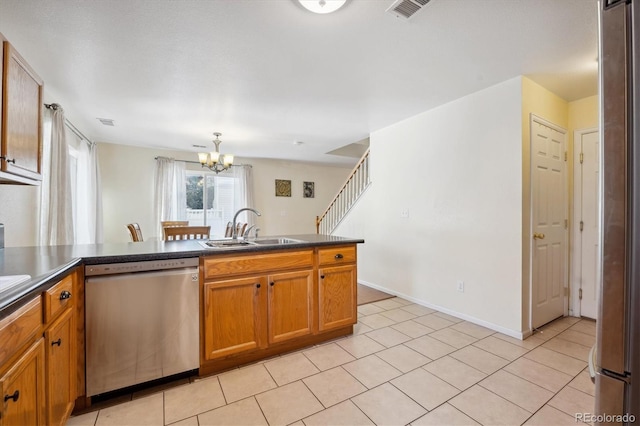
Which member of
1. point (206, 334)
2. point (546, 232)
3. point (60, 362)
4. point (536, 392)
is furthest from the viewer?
point (546, 232)

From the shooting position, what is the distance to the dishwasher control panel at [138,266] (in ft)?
5.44

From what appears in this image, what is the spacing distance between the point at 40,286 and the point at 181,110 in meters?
2.87

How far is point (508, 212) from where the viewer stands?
2.69 meters

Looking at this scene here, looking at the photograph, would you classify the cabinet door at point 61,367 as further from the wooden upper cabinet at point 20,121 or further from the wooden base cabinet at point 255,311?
the wooden upper cabinet at point 20,121

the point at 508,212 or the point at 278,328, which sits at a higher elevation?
the point at 508,212

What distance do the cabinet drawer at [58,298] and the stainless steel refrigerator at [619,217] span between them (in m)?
1.91

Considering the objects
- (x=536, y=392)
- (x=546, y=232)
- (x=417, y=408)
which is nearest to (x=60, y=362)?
(x=417, y=408)

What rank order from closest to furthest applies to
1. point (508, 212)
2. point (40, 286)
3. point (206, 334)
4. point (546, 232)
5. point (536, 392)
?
point (40, 286) < point (536, 392) < point (206, 334) < point (508, 212) < point (546, 232)

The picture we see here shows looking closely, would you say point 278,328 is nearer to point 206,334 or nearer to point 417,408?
point 206,334

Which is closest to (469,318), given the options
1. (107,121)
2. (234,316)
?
(234,316)

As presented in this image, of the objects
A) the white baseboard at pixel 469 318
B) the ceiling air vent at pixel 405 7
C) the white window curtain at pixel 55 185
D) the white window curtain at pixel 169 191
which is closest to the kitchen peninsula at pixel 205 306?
the white window curtain at pixel 55 185

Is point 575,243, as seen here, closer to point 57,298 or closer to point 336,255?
point 336,255

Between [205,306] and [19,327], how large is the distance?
102 cm

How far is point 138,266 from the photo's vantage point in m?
1.75
